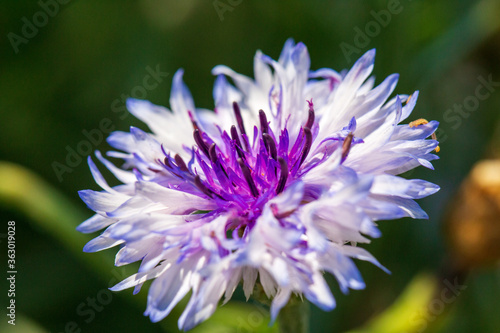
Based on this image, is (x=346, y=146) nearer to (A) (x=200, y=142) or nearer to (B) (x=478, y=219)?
(A) (x=200, y=142)

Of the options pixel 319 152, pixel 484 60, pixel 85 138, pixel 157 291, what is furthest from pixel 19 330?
pixel 484 60

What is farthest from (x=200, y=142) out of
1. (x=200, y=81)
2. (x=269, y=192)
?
(x=200, y=81)

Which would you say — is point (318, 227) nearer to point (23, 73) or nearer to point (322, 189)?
point (322, 189)

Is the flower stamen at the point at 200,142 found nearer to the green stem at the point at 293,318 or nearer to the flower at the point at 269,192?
the flower at the point at 269,192

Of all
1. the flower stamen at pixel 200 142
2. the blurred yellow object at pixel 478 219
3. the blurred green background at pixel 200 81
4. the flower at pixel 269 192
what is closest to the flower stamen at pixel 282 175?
the flower at pixel 269 192

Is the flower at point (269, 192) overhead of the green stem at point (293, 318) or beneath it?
overhead
